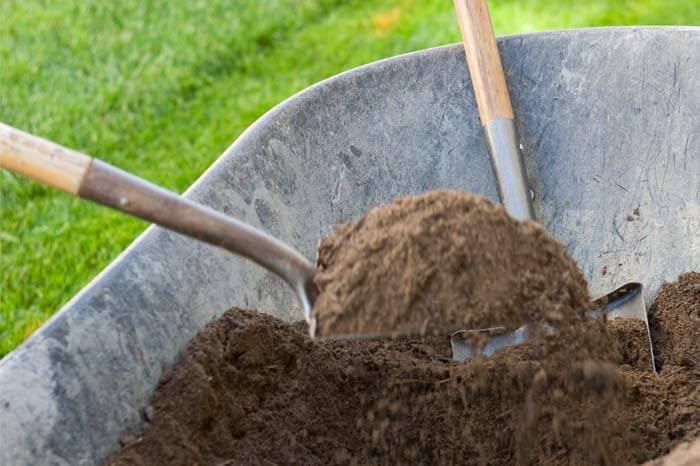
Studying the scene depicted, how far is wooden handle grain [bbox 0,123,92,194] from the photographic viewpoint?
4.08ft

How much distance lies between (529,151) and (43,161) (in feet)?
3.69

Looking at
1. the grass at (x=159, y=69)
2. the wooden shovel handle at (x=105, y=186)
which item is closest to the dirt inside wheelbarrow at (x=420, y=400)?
the wooden shovel handle at (x=105, y=186)

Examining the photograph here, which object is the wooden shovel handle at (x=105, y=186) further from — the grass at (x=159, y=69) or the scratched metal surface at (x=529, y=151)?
the grass at (x=159, y=69)

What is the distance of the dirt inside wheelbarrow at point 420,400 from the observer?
1.39 metres

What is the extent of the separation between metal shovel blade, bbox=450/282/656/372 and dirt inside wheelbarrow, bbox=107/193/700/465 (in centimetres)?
12

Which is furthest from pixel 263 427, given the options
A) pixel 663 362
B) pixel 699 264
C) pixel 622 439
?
pixel 699 264

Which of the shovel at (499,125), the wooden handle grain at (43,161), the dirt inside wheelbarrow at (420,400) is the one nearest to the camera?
the wooden handle grain at (43,161)

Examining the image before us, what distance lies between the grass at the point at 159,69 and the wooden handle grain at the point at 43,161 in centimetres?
152

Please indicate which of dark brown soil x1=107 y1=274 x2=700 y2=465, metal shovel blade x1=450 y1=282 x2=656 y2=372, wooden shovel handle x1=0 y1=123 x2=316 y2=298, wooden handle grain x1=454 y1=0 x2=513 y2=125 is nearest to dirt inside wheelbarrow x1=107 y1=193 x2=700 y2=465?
dark brown soil x1=107 y1=274 x2=700 y2=465

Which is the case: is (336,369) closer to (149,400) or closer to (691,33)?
(149,400)

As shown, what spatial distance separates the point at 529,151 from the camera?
2006 millimetres

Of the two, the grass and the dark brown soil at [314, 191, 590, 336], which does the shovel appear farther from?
the grass

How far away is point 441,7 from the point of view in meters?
4.10

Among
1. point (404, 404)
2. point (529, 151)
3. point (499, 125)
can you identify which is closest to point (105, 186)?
Result: point (404, 404)
